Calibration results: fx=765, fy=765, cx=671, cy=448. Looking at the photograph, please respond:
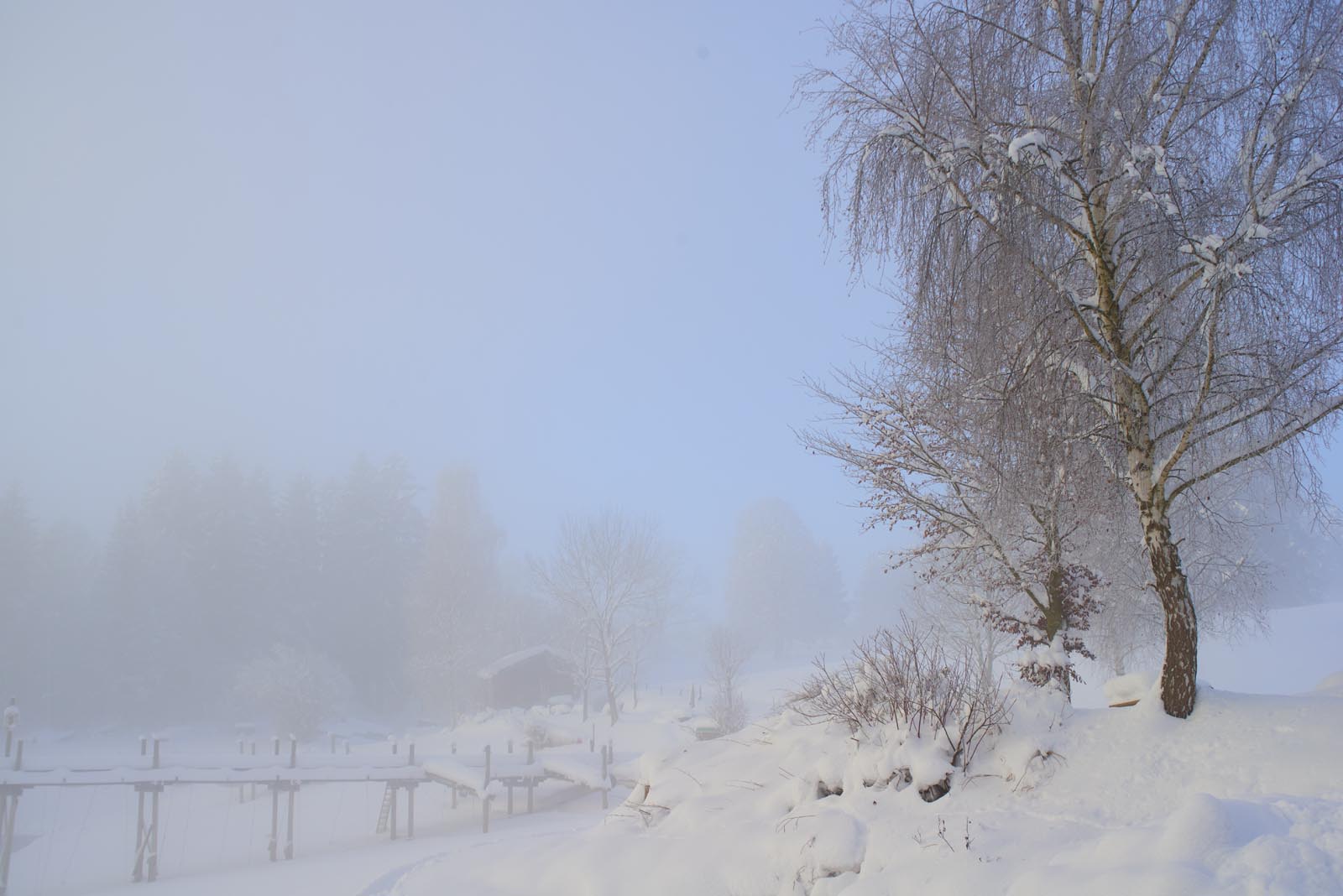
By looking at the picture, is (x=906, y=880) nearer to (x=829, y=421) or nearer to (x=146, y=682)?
(x=829, y=421)

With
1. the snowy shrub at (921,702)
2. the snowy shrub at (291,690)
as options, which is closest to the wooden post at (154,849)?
the snowy shrub at (291,690)

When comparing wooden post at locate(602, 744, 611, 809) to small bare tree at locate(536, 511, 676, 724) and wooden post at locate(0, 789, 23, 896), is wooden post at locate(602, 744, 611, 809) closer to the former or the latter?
small bare tree at locate(536, 511, 676, 724)

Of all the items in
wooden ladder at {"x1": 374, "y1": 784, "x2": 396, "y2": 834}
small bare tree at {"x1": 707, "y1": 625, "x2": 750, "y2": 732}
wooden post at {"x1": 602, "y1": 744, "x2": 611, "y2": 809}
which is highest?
small bare tree at {"x1": 707, "y1": 625, "x2": 750, "y2": 732}

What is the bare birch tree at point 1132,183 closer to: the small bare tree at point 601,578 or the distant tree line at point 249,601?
the small bare tree at point 601,578

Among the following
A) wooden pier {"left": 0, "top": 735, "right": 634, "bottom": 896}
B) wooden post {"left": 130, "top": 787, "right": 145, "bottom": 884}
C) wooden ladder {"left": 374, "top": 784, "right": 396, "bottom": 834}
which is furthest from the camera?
wooden ladder {"left": 374, "top": 784, "right": 396, "bottom": 834}

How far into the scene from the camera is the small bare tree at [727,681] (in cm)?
2827

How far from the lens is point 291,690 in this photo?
122 feet

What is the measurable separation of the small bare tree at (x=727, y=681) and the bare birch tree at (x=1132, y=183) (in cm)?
1981

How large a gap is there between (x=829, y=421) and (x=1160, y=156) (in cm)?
356

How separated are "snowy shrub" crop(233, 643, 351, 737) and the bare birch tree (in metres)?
39.3

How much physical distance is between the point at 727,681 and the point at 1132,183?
29077 mm

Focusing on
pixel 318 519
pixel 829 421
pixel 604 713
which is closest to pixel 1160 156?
pixel 829 421

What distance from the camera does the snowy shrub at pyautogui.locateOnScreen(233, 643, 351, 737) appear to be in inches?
1460

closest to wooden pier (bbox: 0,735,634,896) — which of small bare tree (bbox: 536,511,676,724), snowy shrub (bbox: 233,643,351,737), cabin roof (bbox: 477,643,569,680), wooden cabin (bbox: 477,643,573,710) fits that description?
small bare tree (bbox: 536,511,676,724)
